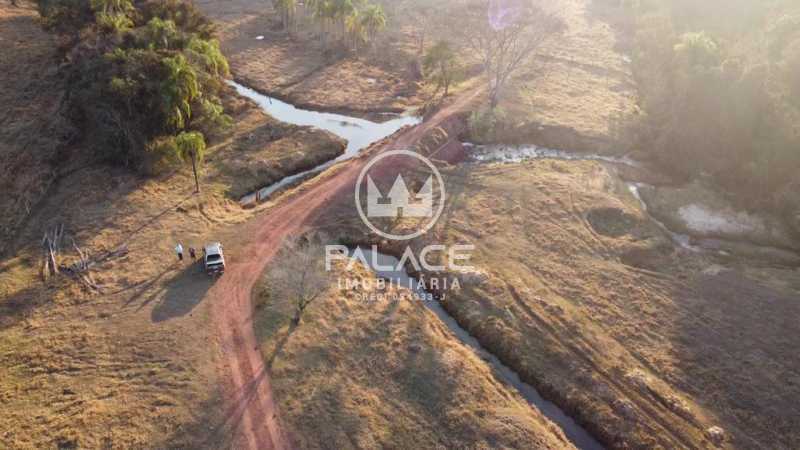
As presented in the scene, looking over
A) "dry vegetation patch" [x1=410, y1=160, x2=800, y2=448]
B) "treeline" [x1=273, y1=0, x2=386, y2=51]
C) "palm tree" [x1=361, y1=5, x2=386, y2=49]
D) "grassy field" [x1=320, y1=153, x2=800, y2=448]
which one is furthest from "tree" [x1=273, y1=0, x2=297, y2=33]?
"dry vegetation patch" [x1=410, y1=160, x2=800, y2=448]

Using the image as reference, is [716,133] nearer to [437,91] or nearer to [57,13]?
[437,91]

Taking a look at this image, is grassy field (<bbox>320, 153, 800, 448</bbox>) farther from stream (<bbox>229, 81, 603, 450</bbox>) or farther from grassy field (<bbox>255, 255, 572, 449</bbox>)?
grassy field (<bbox>255, 255, 572, 449</bbox>)

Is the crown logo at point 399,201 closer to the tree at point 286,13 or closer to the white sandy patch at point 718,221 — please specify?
the white sandy patch at point 718,221

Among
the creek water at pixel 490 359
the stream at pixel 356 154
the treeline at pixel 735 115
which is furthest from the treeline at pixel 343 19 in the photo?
the creek water at pixel 490 359

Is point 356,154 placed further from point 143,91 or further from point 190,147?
point 143,91

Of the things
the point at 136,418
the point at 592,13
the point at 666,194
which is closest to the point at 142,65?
the point at 136,418

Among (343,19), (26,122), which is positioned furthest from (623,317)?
(26,122)

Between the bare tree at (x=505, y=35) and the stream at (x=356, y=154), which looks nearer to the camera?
the stream at (x=356, y=154)
